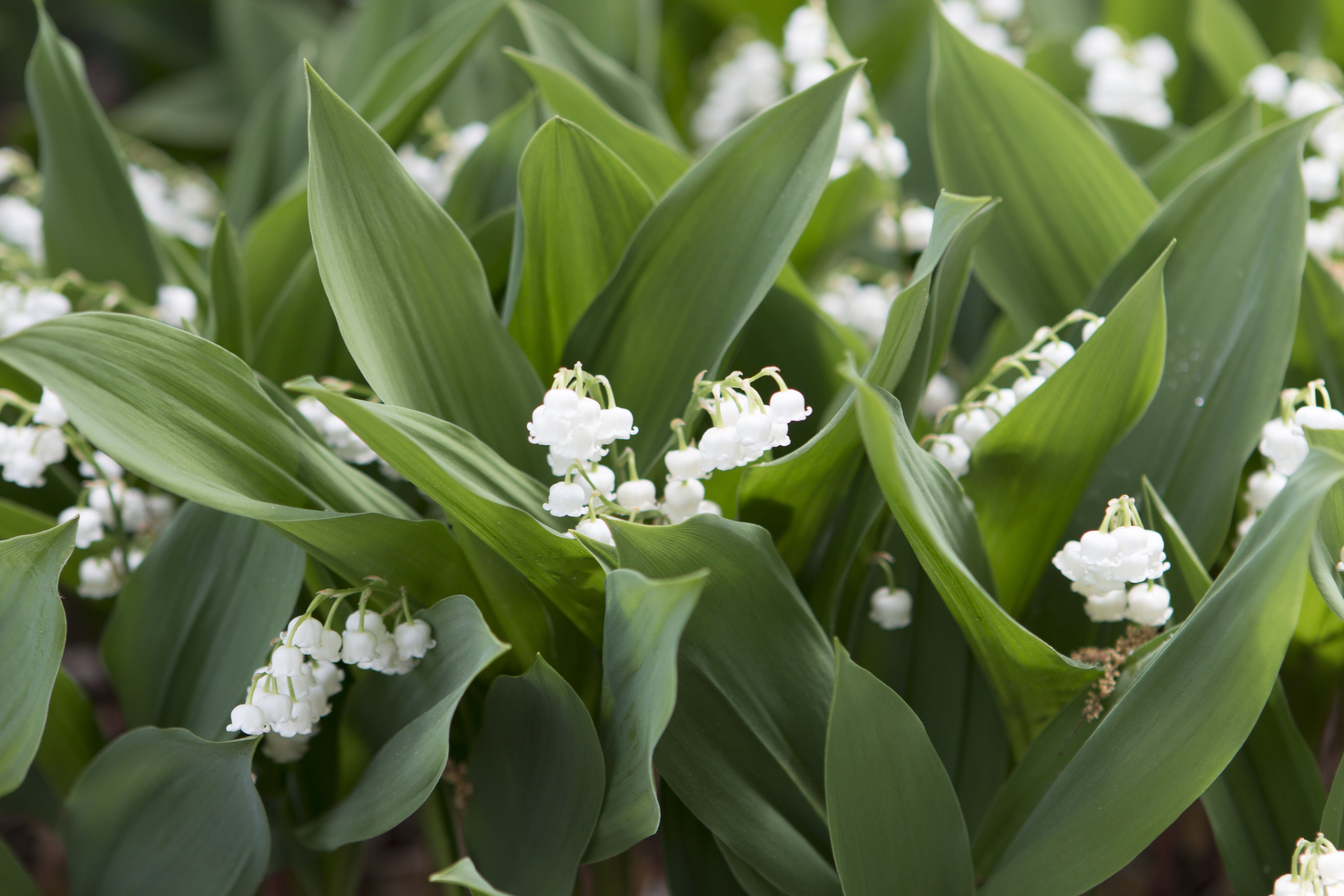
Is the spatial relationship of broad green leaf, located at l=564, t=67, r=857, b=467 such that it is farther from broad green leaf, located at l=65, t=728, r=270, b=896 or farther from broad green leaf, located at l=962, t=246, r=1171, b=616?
broad green leaf, located at l=65, t=728, r=270, b=896

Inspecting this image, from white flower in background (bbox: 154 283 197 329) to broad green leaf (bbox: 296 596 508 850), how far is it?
392 millimetres

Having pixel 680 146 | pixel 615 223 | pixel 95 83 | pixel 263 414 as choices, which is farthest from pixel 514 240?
pixel 95 83

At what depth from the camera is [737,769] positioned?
57 cm

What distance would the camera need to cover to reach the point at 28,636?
1.82 feet

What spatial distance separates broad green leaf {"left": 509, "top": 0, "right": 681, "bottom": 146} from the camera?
920mm

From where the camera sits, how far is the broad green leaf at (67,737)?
70 cm

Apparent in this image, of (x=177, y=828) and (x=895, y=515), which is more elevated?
(x=895, y=515)

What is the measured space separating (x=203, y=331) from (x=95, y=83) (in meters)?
1.56

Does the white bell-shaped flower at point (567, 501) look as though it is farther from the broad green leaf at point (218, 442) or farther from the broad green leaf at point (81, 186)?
the broad green leaf at point (81, 186)

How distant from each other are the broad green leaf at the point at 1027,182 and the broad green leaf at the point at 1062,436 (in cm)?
17

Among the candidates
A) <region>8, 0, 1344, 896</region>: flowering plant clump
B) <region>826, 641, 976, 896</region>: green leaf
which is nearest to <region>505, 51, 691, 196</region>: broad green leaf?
<region>8, 0, 1344, 896</region>: flowering plant clump

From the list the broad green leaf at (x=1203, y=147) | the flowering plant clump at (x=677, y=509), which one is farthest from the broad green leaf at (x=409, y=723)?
the broad green leaf at (x=1203, y=147)

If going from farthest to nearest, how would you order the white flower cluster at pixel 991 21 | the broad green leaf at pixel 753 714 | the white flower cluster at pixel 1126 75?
the white flower cluster at pixel 991 21
the white flower cluster at pixel 1126 75
the broad green leaf at pixel 753 714

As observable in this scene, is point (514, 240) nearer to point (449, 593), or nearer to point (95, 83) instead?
point (449, 593)
